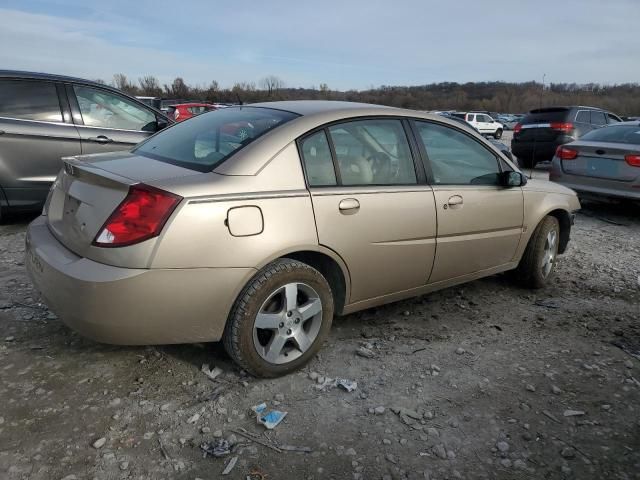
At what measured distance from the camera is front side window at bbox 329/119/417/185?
3.04m

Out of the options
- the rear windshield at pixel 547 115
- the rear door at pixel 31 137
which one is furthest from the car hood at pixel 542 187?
the rear windshield at pixel 547 115

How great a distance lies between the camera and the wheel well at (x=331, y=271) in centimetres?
291

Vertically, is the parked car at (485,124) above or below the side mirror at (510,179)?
below

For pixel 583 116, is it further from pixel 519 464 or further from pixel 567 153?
pixel 519 464

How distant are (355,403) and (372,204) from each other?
1.15 m

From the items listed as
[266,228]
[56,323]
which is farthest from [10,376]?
[266,228]

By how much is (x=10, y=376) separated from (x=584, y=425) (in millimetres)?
3016

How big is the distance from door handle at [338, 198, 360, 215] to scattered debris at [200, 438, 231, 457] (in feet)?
4.47

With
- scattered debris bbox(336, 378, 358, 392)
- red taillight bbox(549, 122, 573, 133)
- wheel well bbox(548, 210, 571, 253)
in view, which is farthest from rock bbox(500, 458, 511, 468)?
red taillight bbox(549, 122, 573, 133)

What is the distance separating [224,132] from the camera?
3.05 m

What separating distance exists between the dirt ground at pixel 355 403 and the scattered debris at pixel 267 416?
0.10 ft

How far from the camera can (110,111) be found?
5957mm

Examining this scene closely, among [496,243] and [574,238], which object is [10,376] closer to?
[496,243]

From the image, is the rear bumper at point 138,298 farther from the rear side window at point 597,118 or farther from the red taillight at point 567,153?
the rear side window at point 597,118
